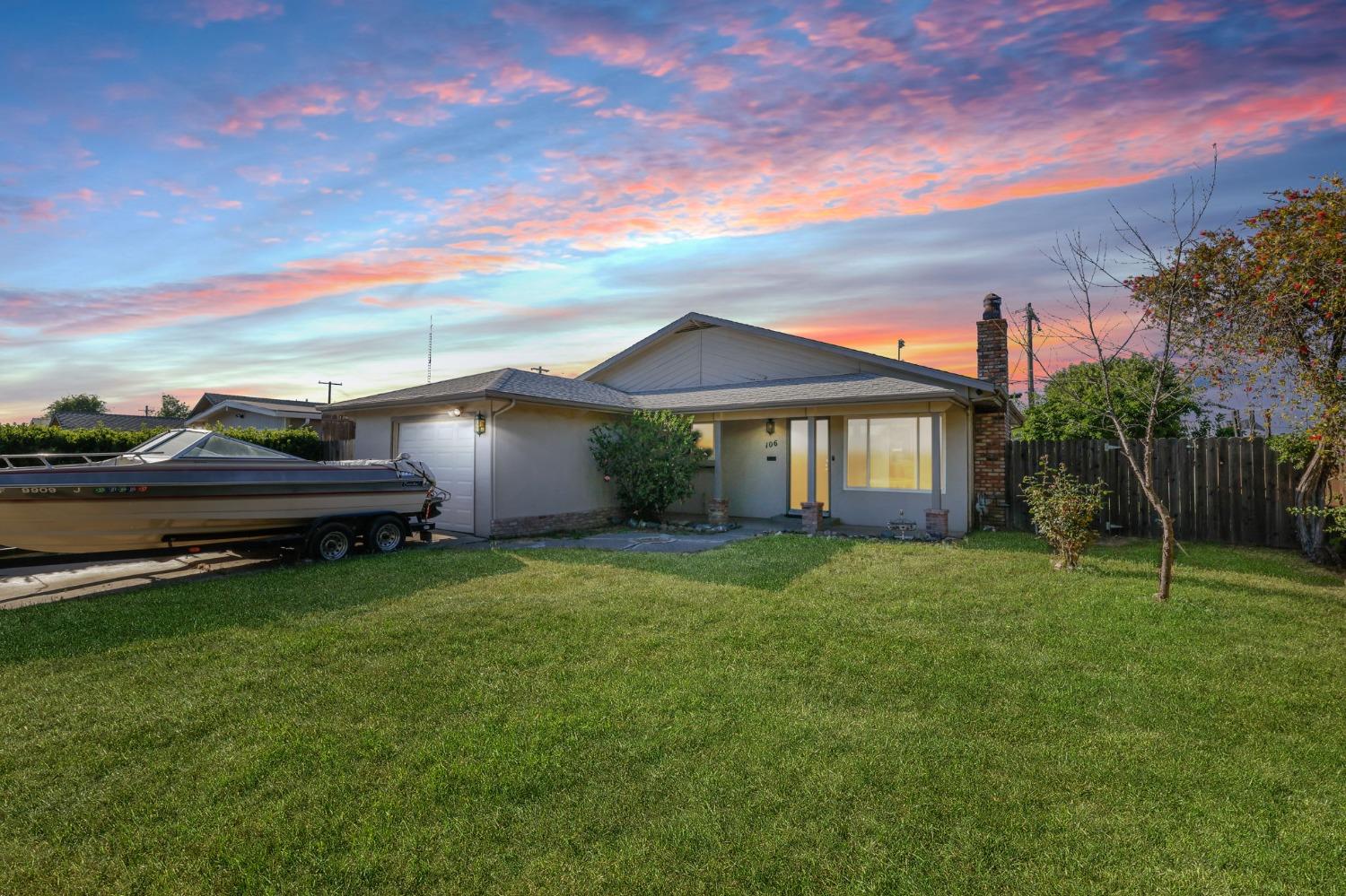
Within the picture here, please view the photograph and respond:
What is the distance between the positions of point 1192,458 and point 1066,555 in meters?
4.87

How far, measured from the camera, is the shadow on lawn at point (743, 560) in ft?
25.0

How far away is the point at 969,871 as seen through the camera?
2.45 meters

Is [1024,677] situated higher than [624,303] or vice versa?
[624,303]

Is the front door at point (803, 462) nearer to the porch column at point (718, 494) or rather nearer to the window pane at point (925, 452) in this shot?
the porch column at point (718, 494)

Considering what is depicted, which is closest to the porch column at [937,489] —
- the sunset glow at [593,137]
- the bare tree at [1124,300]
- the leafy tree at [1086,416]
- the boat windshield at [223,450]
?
the leafy tree at [1086,416]

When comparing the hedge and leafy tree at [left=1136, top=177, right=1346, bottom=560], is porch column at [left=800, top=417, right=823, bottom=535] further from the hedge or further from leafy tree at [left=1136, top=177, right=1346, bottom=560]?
the hedge

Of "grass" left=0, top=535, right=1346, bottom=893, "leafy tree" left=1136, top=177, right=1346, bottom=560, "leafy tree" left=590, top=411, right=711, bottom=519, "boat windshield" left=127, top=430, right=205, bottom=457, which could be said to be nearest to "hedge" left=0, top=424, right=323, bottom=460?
"boat windshield" left=127, top=430, right=205, bottom=457

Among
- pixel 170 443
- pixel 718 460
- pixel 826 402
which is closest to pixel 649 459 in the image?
pixel 718 460

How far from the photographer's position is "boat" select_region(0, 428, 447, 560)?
6.94 m

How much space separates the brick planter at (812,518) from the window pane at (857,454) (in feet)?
5.28

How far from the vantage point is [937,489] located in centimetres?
1122

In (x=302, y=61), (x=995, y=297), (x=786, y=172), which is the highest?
(x=302, y=61)

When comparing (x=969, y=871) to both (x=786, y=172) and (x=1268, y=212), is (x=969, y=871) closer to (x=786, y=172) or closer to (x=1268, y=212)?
(x=786, y=172)

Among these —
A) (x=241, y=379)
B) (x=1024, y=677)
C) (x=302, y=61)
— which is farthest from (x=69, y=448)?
(x=1024, y=677)
